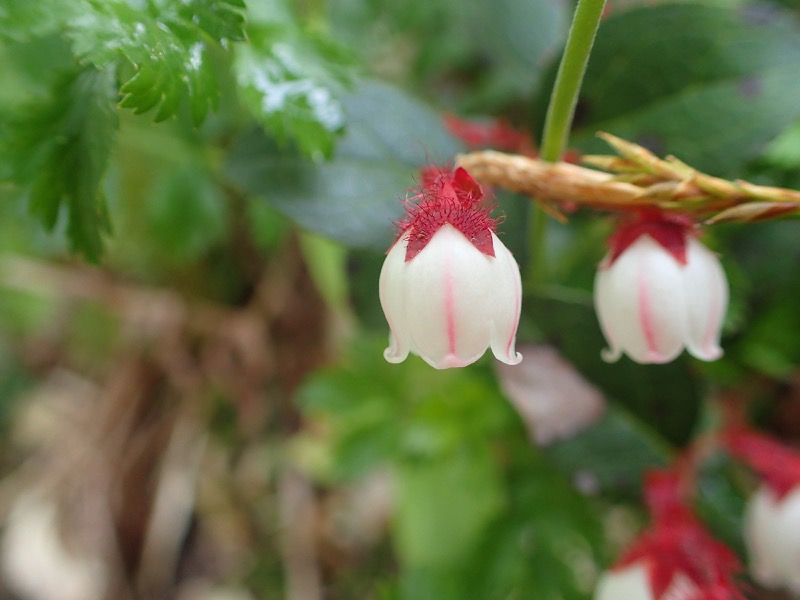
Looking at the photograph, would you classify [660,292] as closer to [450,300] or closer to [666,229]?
[666,229]

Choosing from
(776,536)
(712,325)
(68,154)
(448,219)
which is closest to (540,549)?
(776,536)

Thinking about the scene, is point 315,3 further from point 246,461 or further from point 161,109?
point 246,461

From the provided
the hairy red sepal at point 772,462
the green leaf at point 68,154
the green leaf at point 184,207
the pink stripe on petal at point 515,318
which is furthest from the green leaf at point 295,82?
the hairy red sepal at point 772,462

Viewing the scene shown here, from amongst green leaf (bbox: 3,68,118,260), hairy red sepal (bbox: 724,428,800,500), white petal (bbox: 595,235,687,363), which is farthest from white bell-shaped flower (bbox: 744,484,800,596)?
green leaf (bbox: 3,68,118,260)

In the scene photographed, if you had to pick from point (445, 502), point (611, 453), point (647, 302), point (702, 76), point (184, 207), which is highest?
point (702, 76)

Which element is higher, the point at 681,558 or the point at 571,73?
the point at 571,73

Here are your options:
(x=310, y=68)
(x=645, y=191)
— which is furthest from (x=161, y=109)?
(x=645, y=191)
